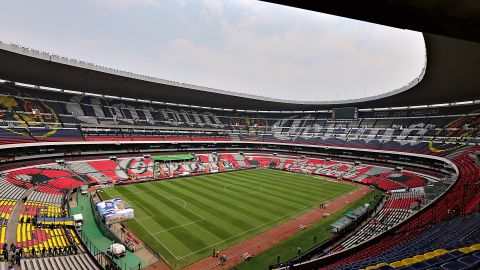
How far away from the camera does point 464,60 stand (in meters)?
21.6

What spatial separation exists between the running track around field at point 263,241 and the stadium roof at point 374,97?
1720 cm

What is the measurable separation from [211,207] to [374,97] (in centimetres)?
3760

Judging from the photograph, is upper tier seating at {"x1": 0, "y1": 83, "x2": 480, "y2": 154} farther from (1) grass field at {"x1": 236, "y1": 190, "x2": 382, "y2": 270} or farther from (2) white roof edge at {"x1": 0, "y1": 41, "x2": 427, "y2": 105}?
(1) grass field at {"x1": 236, "y1": 190, "x2": 382, "y2": 270}

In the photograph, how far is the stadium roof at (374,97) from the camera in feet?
19.1

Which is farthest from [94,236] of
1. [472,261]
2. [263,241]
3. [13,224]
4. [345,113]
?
[345,113]

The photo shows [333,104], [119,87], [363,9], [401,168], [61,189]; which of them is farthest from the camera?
[333,104]

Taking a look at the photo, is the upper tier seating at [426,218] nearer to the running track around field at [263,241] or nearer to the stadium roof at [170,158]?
the running track around field at [263,241]

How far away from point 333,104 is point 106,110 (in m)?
48.3

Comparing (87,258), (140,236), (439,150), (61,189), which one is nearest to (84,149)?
(61,189)

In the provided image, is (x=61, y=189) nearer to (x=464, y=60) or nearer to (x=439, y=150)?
(x=464, y=60)

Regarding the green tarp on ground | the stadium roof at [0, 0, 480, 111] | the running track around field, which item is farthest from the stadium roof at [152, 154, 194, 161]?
the running track around field

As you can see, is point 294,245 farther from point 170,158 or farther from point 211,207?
point 170,158

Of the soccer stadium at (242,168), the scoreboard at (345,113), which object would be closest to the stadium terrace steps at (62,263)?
the soccer stadium at (242,168)

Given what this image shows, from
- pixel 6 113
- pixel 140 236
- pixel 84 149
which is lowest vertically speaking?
pixel 140 236
